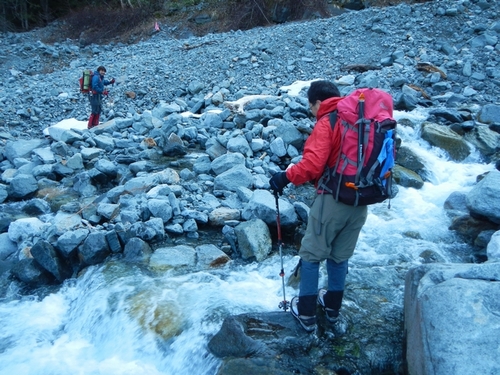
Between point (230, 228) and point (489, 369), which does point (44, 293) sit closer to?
point (230, 228)

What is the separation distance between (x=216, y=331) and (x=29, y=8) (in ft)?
106

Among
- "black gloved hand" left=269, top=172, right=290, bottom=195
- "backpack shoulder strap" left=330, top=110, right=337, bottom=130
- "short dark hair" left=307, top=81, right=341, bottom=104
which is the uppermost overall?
"short dark hair" left=307, top=81, right=341, bottom=104

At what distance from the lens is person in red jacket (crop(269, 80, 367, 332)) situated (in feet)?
10.7

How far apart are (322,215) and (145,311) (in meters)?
2.35

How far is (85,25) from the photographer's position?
2683 cm

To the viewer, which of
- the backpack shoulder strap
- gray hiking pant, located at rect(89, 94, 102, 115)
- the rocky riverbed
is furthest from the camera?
gray hiking pant, located at rect(89, 94, 102, 115)

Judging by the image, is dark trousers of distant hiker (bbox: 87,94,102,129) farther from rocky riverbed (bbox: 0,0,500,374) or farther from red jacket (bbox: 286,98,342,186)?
red jacket (bbox: 286,98,342,186)

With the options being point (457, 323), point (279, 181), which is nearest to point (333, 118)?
point (279, 181)

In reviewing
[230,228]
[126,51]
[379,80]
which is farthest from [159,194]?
[126,51]

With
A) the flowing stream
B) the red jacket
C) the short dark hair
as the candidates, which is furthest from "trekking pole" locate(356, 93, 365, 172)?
the flowing stream

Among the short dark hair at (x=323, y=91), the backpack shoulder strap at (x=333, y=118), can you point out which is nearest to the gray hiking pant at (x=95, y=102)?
the short dark hair at (x=323, y=91)

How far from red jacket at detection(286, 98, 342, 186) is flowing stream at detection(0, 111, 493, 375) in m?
1.83

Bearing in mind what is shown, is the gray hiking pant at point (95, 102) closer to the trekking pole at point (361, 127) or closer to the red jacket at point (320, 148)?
the red jacket at point (320, 148)

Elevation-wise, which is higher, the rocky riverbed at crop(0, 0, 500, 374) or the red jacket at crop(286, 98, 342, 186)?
the red jacket at crop(286, 98, 342, 186)
